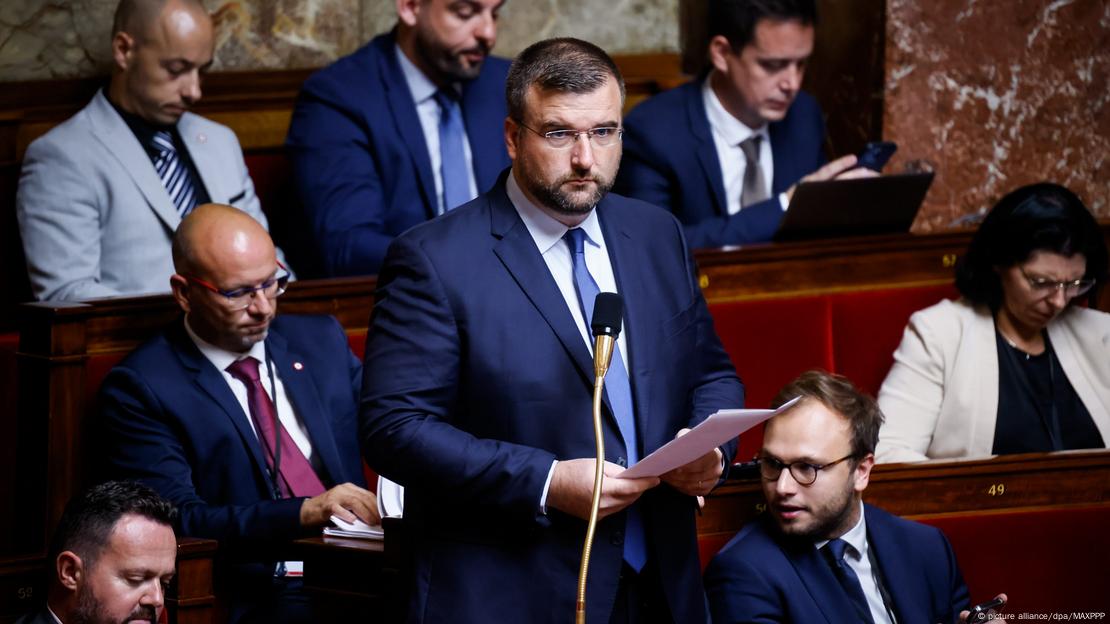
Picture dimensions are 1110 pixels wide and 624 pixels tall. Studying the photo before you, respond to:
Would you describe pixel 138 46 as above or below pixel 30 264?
above

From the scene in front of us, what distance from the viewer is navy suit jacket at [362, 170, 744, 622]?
1.61 m

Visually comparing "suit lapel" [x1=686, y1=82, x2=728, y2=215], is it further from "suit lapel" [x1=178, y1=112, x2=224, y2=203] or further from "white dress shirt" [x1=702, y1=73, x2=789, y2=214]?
"suit lapel" [x1=178, y1=112, x2=224, y2=203]

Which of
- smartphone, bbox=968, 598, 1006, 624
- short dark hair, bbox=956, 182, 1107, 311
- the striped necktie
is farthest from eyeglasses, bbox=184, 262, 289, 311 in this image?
short dark hair, bbox=956, 182, 1107, 311

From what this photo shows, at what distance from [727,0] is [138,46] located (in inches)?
48.5

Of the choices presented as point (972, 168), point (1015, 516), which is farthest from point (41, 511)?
point (972, 168)

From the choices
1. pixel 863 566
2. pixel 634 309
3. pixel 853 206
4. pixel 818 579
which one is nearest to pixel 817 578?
pixel 818 579

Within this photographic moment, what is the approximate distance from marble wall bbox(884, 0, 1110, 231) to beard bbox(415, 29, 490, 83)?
3.34ft

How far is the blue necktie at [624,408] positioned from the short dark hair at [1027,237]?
1259 mm

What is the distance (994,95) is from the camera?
359 cm

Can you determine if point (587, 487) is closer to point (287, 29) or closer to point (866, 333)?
point (866, 333)

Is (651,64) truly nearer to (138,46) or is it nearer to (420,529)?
(138,46)

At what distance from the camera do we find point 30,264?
9.18 ft

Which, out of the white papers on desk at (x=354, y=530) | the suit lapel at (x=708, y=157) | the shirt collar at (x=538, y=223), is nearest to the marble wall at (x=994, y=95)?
the suit lapel at (x=708, y=157)

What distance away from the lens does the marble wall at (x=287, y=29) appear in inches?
137
